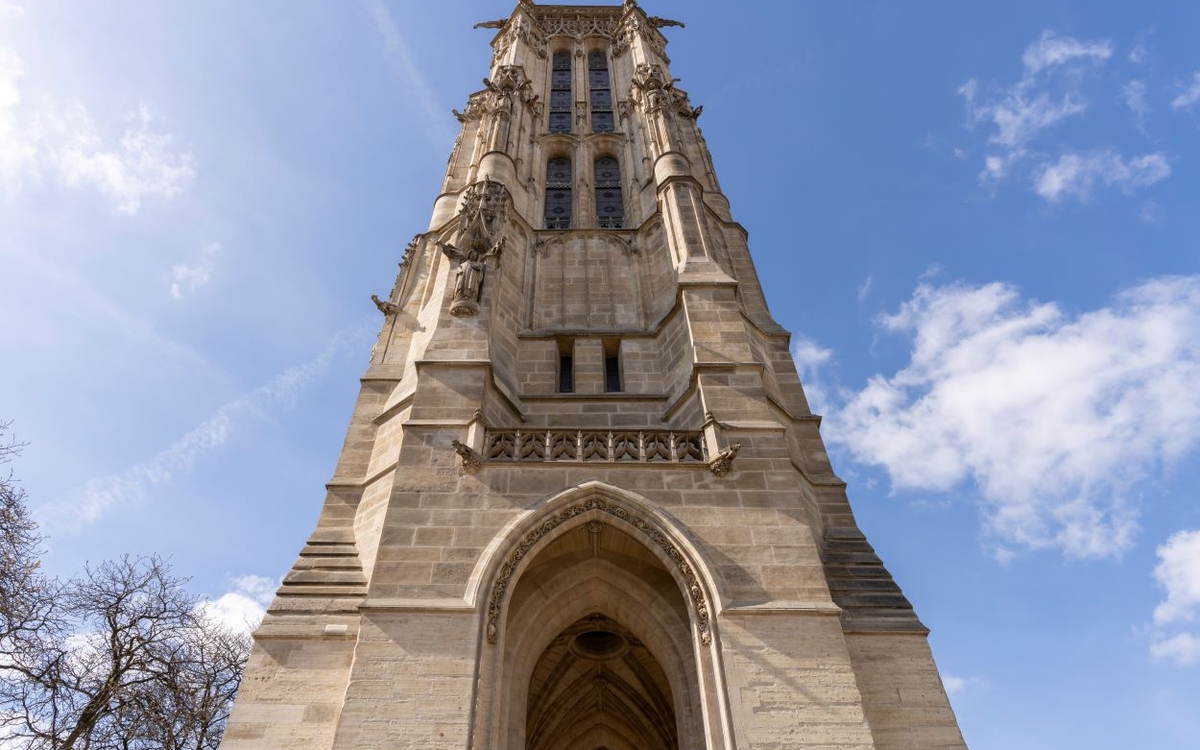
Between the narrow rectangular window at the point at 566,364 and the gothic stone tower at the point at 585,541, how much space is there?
0.05m

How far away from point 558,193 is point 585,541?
1331 centimetres

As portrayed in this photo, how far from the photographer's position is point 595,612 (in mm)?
11750

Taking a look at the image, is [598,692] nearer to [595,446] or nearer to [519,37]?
[595,446]

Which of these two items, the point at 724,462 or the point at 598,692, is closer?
the point at 724,462

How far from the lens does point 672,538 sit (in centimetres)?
1029

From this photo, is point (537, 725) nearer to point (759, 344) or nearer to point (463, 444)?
point (463, 444)

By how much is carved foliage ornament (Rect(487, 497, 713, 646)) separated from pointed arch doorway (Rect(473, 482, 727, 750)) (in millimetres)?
13

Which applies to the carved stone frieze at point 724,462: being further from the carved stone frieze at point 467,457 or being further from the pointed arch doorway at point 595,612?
the carved stone frieze at point 467,457

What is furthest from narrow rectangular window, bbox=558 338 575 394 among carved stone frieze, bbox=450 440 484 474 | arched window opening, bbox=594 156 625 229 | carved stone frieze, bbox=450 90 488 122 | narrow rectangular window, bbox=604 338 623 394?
carved stone frieze, bbox=450 90 488 122

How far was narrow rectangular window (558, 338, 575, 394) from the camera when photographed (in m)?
15.4

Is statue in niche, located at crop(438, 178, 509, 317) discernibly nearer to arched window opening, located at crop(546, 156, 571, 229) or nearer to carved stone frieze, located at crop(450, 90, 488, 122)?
arched window opening, located at crop(546, 156, 571, 229)

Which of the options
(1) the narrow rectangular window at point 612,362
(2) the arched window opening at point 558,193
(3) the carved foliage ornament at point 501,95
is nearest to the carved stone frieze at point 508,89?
(3) the carved foliage ornament at point 501,95

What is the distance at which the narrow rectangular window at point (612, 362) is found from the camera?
15.5m

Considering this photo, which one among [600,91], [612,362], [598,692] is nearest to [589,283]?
[612,362]
